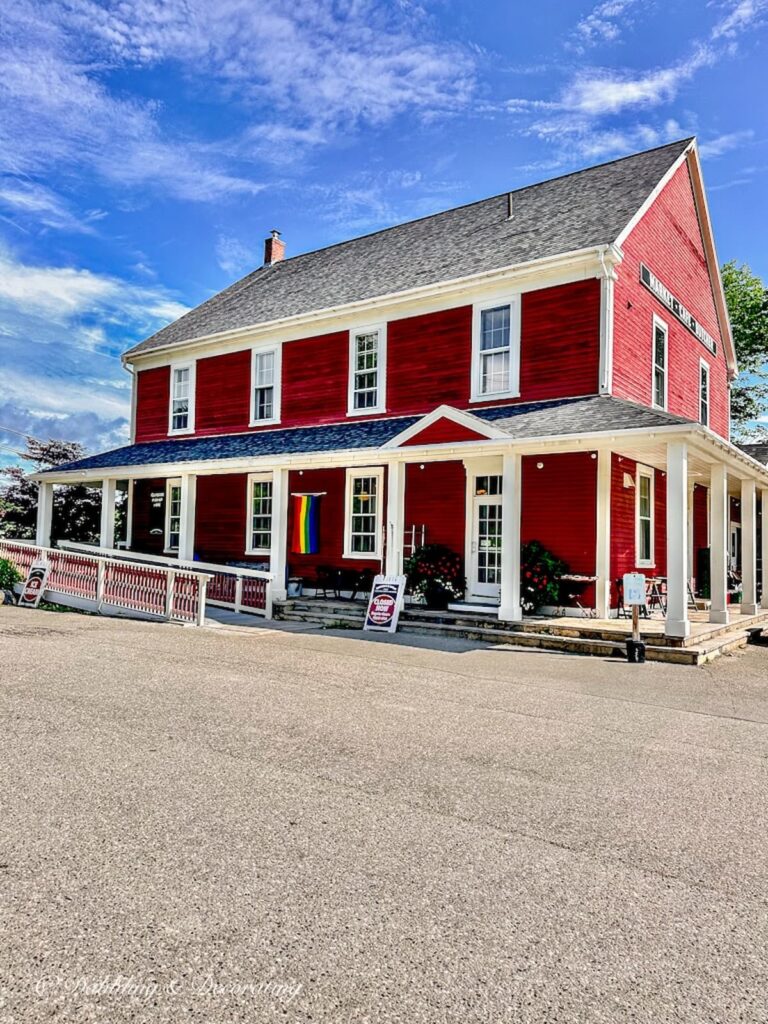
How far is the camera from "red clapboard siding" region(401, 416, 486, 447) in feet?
40.0

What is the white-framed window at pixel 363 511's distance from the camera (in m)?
A: 15.7

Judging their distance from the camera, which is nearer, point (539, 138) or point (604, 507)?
point (604, 507)

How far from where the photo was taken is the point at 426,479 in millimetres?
15086

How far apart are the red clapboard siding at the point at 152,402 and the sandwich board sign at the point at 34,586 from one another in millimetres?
6339

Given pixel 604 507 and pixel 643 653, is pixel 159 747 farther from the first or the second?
pixel 604 507

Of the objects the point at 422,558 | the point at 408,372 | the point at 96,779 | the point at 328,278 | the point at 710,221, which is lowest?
the point at 96,779

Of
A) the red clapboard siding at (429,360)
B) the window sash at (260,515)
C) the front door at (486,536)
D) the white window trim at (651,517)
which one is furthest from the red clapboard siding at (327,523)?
the white window trim at (651,517)

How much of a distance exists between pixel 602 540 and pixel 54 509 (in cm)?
1996

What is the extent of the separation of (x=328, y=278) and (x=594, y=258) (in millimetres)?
8067

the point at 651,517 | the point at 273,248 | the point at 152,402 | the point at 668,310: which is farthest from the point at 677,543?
the point at 273,248

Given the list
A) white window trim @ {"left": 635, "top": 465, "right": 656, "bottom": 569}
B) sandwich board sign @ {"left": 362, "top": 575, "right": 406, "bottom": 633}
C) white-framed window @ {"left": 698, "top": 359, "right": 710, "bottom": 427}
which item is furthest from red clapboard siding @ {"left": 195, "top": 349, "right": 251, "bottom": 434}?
white-framed window @ {"left": 698, "top": 359, "right": 710, "bottom": 427}

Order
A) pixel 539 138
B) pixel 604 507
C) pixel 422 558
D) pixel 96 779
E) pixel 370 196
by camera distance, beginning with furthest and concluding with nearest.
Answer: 1. pixel 370 196
2. pixel 539 138
3. pixel 422 558
4. pixel 604 507
5. pixel 96 779

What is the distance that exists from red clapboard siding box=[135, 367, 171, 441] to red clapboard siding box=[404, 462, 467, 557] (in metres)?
8.88

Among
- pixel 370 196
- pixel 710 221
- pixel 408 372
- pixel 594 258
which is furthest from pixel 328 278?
pixel 710 221
